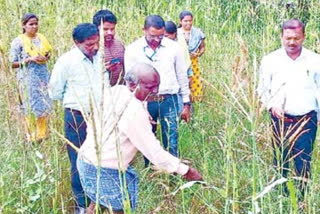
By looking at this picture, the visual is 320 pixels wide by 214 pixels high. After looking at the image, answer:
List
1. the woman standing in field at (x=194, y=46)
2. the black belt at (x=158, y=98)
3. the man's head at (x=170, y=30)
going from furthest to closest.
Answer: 1. the woman standing in field at (x=194, y=46)
2. the man's head at (x=170, y=30)
3. the black belt at (x=158, y=98)

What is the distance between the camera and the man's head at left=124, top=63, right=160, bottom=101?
9.33ft

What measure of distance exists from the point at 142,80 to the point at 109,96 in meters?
0.23

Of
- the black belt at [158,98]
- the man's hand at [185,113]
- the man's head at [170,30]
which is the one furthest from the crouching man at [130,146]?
the man's head at [170,30]

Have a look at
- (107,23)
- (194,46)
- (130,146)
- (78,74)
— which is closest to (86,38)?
(78,74)

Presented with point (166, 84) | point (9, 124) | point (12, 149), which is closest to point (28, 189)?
point (12, 149)

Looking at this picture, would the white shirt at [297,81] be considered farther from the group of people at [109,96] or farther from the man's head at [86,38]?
the man's head at [86,38]

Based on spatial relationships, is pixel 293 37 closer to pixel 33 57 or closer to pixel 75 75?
pixel 75 75

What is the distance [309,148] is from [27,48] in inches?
102

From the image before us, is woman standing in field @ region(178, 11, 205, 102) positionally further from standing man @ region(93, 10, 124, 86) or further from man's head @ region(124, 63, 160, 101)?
man's head @ region(124, 63, 160, 101)

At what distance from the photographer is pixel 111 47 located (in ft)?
14.4

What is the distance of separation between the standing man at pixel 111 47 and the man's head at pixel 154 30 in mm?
248

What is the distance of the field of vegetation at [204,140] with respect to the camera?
6.35ft

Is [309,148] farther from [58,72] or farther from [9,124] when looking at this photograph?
[9,124]

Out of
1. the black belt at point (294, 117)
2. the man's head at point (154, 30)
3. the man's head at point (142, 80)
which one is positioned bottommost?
the black belt at point (294, 117)
